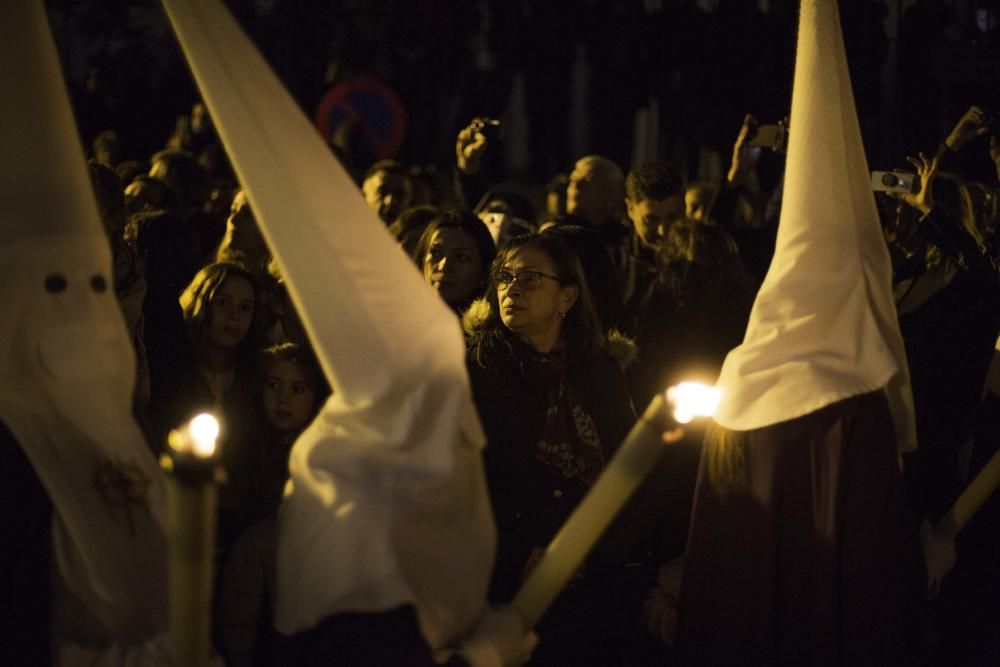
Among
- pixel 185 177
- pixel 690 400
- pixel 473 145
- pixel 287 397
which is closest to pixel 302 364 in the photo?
pixel 287 397

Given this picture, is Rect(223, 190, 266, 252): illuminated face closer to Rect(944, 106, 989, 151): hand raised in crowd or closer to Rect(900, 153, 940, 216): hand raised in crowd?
Rect(900, 153, 940, 216): hand raised in crowd

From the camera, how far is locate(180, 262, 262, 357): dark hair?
474cm

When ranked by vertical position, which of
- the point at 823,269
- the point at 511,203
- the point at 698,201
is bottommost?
the point at 698,201

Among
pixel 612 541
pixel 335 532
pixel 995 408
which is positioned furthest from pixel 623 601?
pixel 335 532

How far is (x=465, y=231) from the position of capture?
16.8 ft

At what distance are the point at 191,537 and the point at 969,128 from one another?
4.83 m

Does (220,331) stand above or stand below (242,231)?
above

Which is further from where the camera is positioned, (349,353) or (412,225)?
(412,225)

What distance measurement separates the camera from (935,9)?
390 inches

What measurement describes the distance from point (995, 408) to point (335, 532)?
2.41m

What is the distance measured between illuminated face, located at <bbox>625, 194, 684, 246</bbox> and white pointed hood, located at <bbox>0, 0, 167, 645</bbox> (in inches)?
181

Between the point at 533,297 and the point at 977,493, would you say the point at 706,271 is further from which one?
the point at 977,493

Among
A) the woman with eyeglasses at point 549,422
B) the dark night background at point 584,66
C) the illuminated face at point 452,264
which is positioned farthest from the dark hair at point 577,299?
the dark night background at point 584,66

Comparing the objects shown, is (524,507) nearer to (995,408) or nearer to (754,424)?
(754,424)
